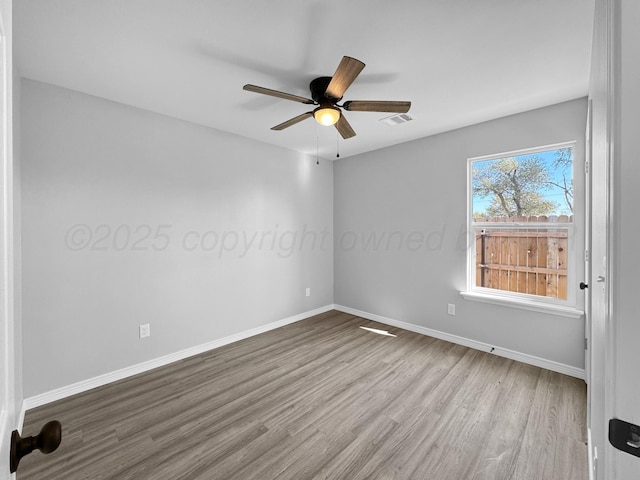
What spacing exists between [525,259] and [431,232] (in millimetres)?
1008

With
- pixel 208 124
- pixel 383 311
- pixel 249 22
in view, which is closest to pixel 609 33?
pixel 249 22

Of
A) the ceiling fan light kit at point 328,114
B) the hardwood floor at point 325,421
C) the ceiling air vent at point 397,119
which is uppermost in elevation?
the ceiling air vent at point 397,119

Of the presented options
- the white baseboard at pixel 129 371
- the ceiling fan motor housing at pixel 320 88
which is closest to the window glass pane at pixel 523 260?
the ceiling fan motor housing at pixel 320 88

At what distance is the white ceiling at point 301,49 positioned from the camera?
5.08 feet

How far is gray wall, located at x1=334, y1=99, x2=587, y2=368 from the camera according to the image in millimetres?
2707

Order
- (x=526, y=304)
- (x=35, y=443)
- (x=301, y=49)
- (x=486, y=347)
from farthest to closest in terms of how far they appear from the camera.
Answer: (x=486, y=347) < (x=526, y=304) < (x=301, y=49) < (x=35, y=443)

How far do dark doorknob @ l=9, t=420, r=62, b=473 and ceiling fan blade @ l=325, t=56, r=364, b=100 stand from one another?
71.7 inches

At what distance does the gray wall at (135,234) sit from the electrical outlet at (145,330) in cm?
5

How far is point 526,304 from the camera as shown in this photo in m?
2.81

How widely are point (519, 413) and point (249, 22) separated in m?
3.27

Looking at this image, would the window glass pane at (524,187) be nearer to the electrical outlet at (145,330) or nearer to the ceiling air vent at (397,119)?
the ceiling air vent at (397,119)

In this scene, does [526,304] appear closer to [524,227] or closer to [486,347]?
[486,347]

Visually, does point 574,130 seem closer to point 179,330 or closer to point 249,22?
point 249,22

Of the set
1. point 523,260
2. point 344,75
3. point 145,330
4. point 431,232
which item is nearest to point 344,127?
point 344,75
